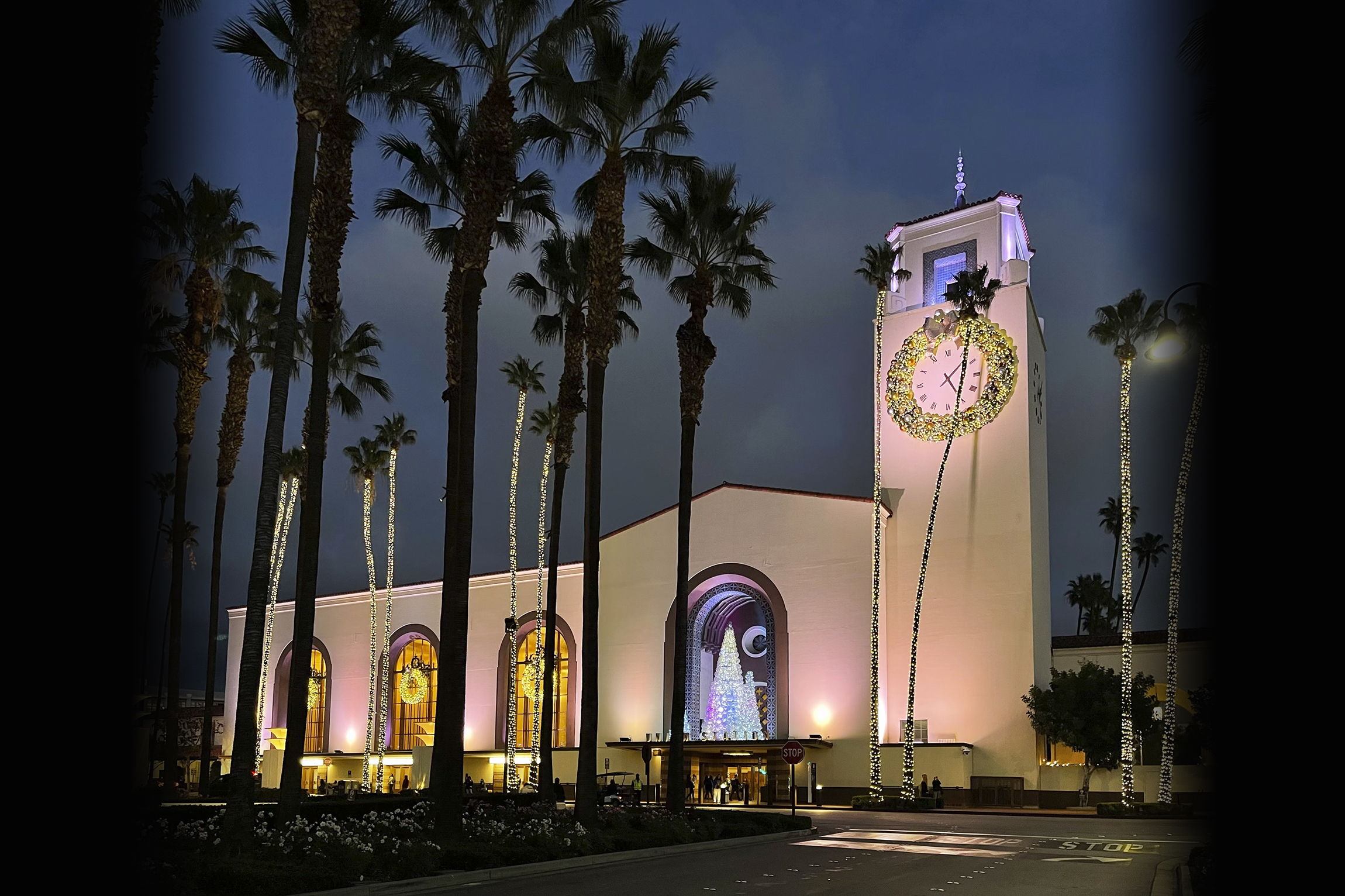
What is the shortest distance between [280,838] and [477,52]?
47.8ft

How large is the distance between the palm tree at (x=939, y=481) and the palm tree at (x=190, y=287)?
2630 centimetres

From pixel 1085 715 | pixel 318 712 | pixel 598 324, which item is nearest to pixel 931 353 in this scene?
pixel 1085 715

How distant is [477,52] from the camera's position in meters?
21.6

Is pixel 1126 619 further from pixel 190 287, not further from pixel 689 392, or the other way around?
pixel 190 287

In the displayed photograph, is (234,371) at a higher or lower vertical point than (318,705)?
higher

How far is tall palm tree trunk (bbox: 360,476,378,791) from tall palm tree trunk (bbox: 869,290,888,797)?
887 inches

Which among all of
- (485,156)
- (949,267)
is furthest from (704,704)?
(485,156)

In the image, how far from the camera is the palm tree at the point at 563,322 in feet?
103

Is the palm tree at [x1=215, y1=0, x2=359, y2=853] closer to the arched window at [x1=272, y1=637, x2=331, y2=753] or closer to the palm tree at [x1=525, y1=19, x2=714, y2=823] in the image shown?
the palm tree at [x1=525, y1=19, x2=714, y2=823]

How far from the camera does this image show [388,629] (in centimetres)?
5291

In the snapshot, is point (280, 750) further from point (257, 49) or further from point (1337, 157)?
point (1337, 157)

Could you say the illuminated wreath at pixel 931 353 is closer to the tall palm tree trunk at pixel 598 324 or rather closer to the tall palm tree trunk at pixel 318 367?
the tall palm tree trunk at pixel 598 324

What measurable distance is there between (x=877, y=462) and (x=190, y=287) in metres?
28.8

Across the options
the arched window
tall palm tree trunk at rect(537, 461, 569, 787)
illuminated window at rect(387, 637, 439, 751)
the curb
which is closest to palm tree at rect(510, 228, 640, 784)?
tall palm tree trunk at rect(537, 461, 569, 787)
